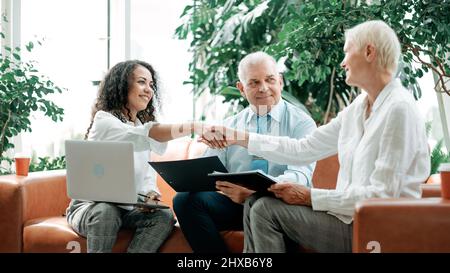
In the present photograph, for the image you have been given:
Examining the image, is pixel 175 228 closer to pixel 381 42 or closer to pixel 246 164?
pixel 246 164

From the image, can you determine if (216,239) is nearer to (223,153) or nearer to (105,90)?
(223,153)

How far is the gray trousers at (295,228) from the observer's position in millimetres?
2262

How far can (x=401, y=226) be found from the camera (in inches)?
82.4

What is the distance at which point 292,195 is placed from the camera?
2.28 metres

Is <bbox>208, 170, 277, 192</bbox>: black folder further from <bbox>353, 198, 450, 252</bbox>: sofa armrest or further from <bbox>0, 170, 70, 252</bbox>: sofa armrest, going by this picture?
<bbox>0, 170, 70, 252</bbox>: sofa armrest

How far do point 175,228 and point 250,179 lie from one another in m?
0.60

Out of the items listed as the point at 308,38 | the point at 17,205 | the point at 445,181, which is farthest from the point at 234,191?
the point at 308,38

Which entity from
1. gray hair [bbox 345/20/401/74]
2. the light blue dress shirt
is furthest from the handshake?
gray hair [bbox 345/20/401/74]

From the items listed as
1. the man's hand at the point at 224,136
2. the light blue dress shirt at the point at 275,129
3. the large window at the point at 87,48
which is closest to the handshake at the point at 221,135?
the man's hand at the point at 224,136

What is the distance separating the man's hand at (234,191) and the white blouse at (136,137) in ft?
1.26
